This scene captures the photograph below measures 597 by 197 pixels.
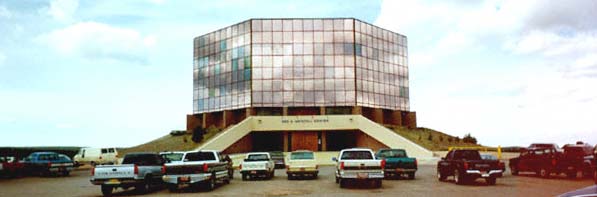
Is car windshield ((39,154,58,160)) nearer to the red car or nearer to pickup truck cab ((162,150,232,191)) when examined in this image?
the red car

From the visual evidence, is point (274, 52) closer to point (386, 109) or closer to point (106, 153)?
point (386, 109)

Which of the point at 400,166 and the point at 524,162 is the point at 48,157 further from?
the point at 524,162

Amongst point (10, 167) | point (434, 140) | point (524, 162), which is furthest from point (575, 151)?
point (434, 140)

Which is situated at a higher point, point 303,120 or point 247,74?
point 247,74

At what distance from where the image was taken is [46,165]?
118ft

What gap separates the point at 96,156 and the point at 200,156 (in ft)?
87.3

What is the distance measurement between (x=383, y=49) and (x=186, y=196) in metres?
64.3

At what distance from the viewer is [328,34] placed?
250 ft

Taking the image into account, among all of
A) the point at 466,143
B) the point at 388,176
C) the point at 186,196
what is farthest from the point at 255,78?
the point at 186,196

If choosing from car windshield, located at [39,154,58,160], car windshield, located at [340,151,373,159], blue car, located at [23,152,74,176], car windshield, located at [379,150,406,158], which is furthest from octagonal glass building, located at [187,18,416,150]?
car windshield, located at [340,151,373,159]

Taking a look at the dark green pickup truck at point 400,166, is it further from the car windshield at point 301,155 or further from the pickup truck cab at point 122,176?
the pickup truck cab at point 122,176

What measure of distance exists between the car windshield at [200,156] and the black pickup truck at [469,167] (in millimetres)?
9987

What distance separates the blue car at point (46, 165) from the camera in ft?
118

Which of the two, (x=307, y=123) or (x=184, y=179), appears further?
(x=307, y=123)
